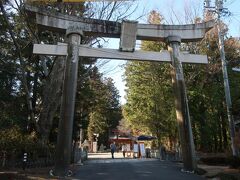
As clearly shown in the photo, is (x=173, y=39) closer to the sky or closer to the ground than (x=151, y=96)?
closer to the ground

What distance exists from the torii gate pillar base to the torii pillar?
15.8 feet

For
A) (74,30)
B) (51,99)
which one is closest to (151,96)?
(51,99)

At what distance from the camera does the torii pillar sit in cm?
1439

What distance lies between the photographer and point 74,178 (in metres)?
13.5

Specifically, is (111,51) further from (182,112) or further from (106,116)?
(106,116)

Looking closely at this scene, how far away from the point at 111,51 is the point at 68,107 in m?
3.67

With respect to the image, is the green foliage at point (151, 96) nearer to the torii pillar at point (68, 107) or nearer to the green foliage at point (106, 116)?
the torii pillar at point (68, 107)

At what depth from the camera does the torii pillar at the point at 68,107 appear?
567 inches

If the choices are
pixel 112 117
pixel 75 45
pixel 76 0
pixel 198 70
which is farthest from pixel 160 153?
pixel 112 117

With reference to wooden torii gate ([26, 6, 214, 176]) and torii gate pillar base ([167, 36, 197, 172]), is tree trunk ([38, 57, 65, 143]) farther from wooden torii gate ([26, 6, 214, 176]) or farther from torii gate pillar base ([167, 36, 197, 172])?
torii gate pillar base ([167, 36, 197, 172])

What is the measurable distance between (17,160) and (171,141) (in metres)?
22.3

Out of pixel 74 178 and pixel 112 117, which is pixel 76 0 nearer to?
pixel 74 178

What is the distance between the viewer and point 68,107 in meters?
14.8

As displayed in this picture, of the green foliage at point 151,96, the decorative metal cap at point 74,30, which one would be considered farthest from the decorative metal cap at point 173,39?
the green foliage at point 151,96
